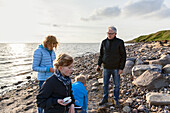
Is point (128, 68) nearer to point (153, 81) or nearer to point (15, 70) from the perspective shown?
point (153, 81)

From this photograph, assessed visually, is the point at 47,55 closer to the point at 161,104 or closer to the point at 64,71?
the point at 64,71

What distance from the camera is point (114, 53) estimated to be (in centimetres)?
463

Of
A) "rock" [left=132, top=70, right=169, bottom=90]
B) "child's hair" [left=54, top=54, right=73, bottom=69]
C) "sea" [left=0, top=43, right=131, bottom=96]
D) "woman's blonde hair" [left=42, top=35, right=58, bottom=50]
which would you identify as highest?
"woman's blonde hair" [left=42, top=35, right=58, bottom=50]

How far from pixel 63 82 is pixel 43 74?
1344 mm

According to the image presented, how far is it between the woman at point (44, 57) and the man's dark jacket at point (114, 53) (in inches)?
81.7

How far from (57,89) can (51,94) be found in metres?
0.13

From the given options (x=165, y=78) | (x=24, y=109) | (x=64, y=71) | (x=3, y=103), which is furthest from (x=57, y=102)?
(x=3, y=103)

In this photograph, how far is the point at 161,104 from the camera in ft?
14.1

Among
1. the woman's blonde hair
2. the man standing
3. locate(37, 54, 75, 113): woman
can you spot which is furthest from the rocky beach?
the woman's blonde hair

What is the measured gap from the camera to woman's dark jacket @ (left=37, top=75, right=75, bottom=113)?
6.98 ft

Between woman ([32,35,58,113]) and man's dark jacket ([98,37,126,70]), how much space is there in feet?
6.81

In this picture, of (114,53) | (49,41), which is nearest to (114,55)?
(114,53)

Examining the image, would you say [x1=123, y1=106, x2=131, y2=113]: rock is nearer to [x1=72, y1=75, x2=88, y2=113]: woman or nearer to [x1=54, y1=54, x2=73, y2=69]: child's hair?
[x1=72, y1=75, x2=88, y2=113]: woman

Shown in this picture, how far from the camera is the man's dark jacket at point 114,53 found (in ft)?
15.0
